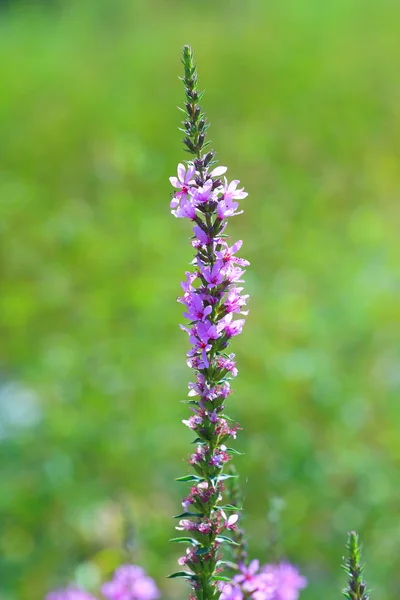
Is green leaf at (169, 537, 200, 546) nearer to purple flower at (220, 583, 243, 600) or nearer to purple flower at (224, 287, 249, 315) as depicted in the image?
purple flower at (220, 583, 243, 600)

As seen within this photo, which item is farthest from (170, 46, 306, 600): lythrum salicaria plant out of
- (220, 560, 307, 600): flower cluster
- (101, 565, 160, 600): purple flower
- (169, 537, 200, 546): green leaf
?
(101, 565, 160, 600): purple flower

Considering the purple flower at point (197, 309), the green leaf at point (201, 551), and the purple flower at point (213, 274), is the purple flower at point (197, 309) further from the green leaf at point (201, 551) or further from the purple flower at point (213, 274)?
the green leaf at point (201, 551)

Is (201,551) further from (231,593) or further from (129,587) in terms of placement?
(129,587)

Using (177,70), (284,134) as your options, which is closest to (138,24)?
(177,70)

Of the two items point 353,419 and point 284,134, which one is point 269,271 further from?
point 284,134

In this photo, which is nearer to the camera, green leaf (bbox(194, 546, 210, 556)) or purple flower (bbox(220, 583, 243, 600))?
green leaf (bbox(194, 546, 210, 556))

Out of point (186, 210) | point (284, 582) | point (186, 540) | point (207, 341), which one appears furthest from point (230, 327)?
point (284, 582)
